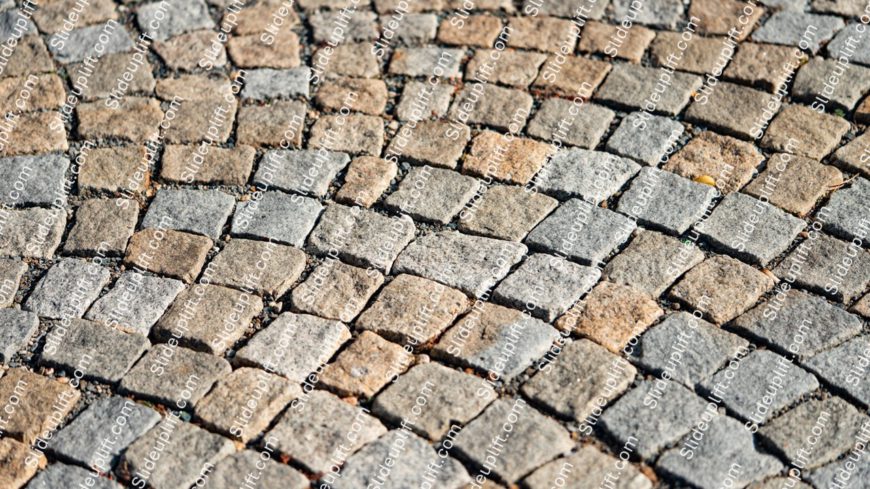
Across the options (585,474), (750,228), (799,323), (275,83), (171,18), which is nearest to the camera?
(585,474)

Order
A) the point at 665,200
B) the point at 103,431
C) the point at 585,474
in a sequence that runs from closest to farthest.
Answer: the point at 585,474 → the point at 103,431 → the point at 665,200

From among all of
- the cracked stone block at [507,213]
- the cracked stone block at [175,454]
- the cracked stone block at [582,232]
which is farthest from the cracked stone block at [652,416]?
the cracked stone block at [175,454]

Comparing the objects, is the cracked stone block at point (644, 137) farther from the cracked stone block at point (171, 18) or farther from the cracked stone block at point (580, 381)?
the cracked stone block at point (171, 18)

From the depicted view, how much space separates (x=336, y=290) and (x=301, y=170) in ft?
2.29

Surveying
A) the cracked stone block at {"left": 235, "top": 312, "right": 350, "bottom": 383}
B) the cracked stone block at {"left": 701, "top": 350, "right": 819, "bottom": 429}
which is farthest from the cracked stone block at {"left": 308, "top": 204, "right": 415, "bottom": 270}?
the cracked stone block at {"left": 701, "top": 350, "right": 819, "bottom": 429}

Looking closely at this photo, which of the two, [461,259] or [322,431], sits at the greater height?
[461,259]

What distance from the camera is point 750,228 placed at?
3.72m

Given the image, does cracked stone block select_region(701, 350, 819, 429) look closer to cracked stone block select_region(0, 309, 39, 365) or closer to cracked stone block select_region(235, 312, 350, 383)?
cracked stone block select_region(235, 312, 350, 383)

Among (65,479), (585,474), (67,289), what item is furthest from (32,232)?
(585,474)

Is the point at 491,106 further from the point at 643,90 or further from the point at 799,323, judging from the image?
the point at 799,323

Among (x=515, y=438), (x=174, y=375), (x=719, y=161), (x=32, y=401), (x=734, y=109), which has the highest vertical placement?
(x=734, y=109)

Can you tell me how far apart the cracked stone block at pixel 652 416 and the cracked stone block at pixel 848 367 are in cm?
42

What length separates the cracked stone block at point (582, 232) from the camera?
3.67 meters

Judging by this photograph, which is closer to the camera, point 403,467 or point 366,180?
point 403,467
